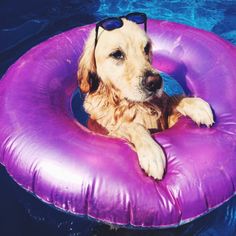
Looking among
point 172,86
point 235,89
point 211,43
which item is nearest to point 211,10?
point 172,86

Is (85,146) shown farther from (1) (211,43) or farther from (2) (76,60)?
(1) (211,43)

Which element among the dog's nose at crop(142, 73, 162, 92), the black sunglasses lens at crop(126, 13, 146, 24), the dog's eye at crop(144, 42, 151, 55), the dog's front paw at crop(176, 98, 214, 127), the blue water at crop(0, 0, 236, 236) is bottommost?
the blue water at crop(0, 0, 236, 236)

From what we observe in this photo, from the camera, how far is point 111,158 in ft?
10.3

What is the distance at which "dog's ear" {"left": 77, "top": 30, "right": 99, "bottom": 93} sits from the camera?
3893 millimetres

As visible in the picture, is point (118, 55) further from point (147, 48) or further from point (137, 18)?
point (137, 18)

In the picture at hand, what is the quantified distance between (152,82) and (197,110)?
423 mm

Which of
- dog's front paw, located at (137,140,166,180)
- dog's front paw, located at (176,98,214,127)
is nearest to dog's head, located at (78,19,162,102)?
dog's front paw, located at (176,98,214,127)

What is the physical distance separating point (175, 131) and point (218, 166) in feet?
1.42

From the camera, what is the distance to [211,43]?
4.33 meters

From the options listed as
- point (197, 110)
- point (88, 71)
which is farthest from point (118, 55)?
point (197, 110)

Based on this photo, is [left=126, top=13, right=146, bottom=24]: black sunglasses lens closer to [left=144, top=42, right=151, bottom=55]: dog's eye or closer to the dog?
the dog

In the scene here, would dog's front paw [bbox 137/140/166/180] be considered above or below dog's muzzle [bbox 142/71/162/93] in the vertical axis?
below

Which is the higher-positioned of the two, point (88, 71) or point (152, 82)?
point (152, 82)

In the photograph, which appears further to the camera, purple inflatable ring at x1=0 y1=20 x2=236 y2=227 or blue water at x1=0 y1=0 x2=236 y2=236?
blue water at x1=0 y1=0 x2=236 y2=236
